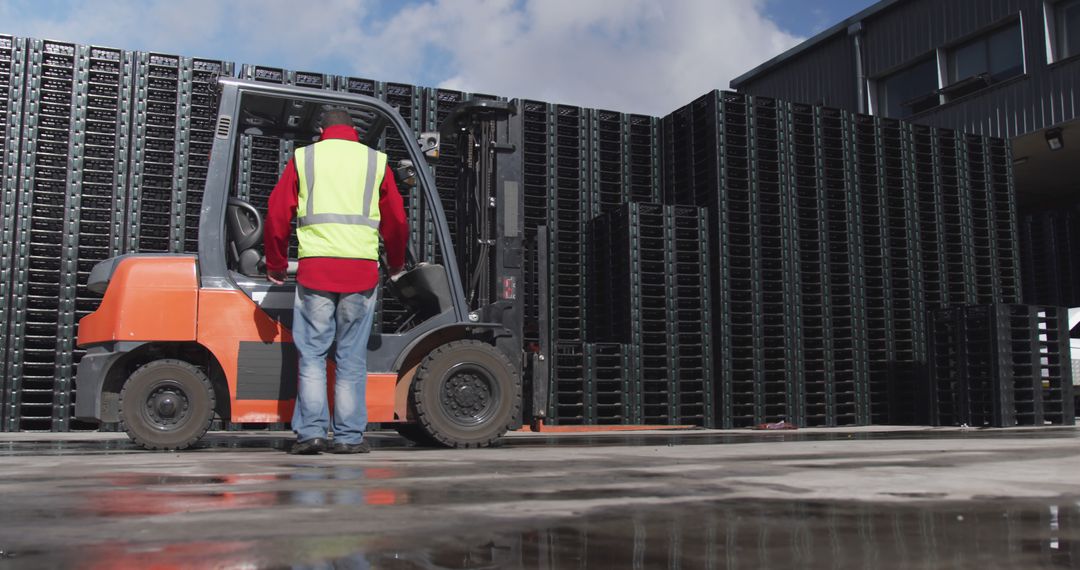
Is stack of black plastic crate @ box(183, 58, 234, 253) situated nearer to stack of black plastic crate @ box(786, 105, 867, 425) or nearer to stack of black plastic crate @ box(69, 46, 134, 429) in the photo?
stack of black plastic crate @ box(69, 46, 134, 429)

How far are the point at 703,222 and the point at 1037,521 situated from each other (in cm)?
823

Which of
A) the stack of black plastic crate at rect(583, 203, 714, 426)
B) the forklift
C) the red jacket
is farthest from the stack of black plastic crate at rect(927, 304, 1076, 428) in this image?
the red jacket

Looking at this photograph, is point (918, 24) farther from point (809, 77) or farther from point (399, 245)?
point (399, 245)

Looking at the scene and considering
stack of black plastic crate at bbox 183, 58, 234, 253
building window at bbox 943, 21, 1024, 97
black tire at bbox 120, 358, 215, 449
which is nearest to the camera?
black tire at bbox 120, 358, 215, 449

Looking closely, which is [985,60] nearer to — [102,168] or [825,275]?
[825,275]

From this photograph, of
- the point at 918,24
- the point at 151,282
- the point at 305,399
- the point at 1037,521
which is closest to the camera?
the point at 1037,521

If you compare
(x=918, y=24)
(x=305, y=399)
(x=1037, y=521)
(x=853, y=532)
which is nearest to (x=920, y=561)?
(x=853, y=532)

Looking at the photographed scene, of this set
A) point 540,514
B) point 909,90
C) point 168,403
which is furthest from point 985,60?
point 540,514

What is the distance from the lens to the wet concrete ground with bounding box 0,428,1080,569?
1.99 metres

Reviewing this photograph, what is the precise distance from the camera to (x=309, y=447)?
5.34 meters

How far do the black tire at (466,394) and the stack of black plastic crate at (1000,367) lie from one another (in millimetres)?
7258

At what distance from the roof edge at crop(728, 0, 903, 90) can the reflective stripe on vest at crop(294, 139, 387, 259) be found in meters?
16.0

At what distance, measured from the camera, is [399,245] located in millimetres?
5922

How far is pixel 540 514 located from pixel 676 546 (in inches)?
21.2
